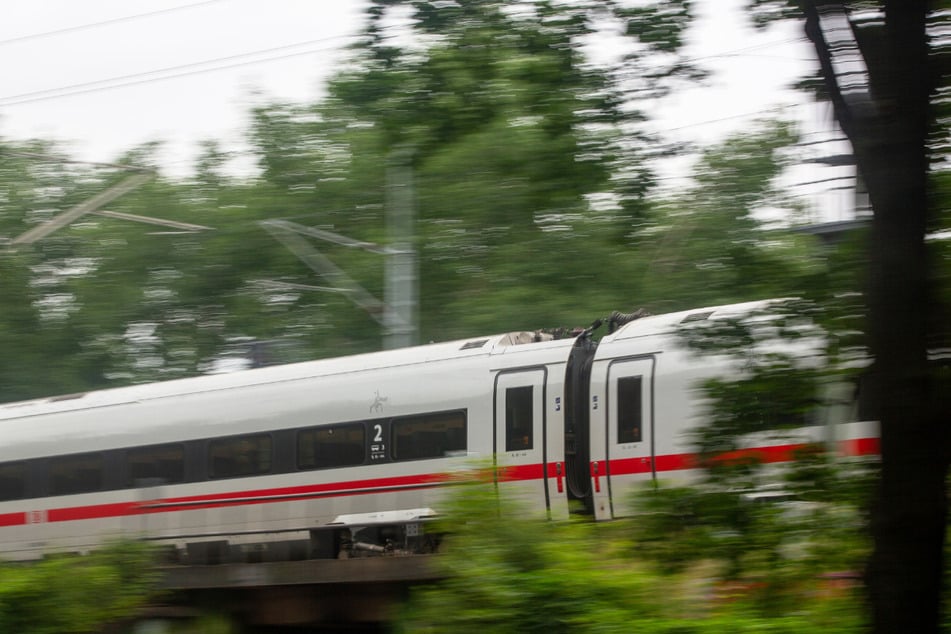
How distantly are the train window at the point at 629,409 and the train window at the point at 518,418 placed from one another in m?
1.18

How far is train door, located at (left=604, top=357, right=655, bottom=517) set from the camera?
13742 millimetres

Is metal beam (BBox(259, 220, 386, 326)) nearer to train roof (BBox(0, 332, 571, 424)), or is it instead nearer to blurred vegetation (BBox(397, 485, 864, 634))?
train roof (BBox(0, 332, 571, 424))

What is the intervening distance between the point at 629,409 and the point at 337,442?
4248 mm

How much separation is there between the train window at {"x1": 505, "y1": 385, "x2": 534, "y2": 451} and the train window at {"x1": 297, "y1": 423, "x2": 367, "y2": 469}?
2.15 m

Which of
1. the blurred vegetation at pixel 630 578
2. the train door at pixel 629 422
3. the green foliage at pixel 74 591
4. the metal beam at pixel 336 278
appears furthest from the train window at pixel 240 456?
the blurred vegetation at pixel 630 578

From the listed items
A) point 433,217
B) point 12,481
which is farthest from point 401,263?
point 12,481

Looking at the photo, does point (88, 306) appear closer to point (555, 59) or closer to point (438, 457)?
point (438, 457)

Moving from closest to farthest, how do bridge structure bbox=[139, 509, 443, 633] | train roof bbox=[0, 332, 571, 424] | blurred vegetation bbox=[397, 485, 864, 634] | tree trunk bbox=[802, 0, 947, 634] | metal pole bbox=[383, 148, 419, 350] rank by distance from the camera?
1. tree trunk bbox=[802, 0, 947, 634]
2. blurred vegetation bbox=[397, 485, 864, 634]
3. bridge structure bbox=[139, 509, 443, 633]
4. train roof bbox=[0, 332, 571, 424]
5. metal pole bbox=[383, 148, 419, 350]

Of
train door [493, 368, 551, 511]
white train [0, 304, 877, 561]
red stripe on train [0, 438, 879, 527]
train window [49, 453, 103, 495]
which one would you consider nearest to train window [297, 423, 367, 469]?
white train [0, 304, 877, 561]

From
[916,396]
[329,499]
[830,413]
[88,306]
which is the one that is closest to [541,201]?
[830,413]

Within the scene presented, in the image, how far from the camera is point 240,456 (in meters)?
16.7

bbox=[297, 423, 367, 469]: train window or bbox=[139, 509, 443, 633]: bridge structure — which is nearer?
bbox=[139, 509, 443, 633]: bridge structure

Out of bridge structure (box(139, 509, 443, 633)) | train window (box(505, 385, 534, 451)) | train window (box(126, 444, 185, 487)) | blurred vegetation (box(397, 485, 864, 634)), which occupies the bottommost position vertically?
bridge structure (box(139, 509, 443, 633))

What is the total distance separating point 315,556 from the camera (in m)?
15.7
